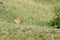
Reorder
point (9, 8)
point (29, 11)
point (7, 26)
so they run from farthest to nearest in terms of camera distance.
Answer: point (29, 11), point (9, 8), point (7, 26)

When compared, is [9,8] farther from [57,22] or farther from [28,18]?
[57,22]


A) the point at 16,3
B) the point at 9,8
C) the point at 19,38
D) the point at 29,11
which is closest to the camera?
the point at 19,38

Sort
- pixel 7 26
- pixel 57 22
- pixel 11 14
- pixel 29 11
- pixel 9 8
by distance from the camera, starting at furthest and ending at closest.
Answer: pixel 29 11, pixel 9 8, pixel 11 14, pixel 57 22, pixel 7 26

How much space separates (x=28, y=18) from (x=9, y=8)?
3.97 feet

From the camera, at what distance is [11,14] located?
12.6m

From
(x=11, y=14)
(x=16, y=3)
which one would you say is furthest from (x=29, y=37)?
(x=16, y=3)

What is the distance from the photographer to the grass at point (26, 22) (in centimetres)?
784

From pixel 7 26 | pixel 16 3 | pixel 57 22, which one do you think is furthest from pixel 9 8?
pixel 7 26

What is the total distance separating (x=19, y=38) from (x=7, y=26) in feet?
3.80

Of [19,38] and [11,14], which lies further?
[11,14]

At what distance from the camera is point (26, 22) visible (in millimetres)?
11641

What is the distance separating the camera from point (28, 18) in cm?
1290

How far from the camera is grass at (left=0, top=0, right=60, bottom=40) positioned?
7.84 m

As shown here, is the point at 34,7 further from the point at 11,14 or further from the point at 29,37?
the point at 29,37
